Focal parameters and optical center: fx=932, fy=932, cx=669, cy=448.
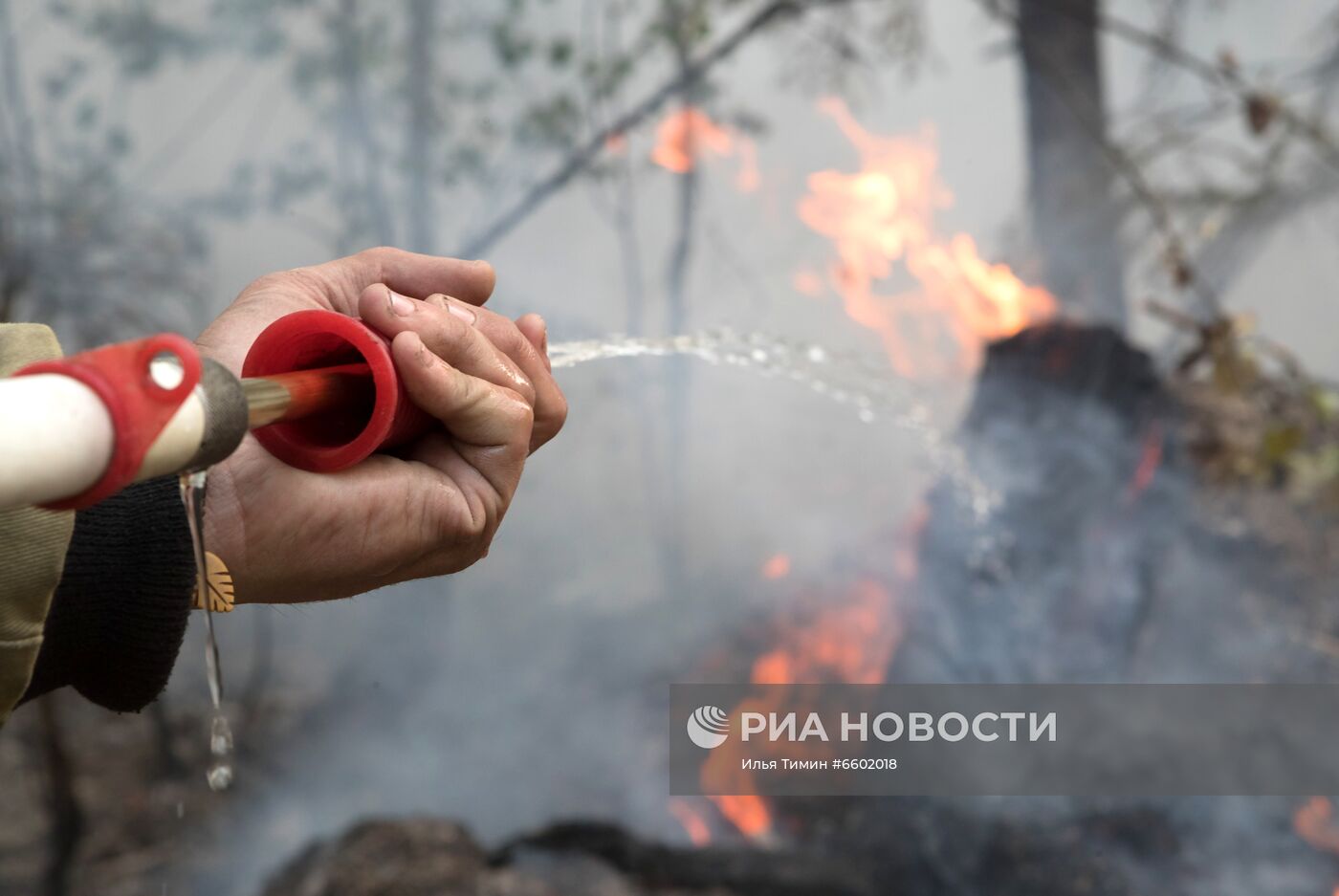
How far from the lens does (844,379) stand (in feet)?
22.8

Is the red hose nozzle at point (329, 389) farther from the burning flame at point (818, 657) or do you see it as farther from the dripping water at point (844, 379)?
the burning flame at point (818, 657)

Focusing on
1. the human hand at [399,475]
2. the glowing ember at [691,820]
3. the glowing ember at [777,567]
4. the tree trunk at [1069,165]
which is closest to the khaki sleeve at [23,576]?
the human hand at [399,475]

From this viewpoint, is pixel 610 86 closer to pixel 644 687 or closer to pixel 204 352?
pixel 644 687

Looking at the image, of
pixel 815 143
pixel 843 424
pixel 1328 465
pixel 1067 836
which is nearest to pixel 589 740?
pixel 1067 836

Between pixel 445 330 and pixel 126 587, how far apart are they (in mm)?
552

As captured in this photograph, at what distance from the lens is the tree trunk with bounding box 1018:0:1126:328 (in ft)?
19.8

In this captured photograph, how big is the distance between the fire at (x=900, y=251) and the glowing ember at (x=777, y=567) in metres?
1.65

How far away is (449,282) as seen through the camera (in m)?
1.61

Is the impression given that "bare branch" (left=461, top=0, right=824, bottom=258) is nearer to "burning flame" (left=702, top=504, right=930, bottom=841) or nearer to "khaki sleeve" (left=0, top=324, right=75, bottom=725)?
"burning flame" (left=702, top=504, right=930, bottom=841)

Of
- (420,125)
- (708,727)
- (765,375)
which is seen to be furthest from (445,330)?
(765,375)

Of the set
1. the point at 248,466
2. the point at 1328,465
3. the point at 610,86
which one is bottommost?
the point at 248,466

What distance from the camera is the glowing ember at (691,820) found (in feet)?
12.5

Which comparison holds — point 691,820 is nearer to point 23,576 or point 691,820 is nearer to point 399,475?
point 399,475

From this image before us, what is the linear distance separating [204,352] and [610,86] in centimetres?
408
